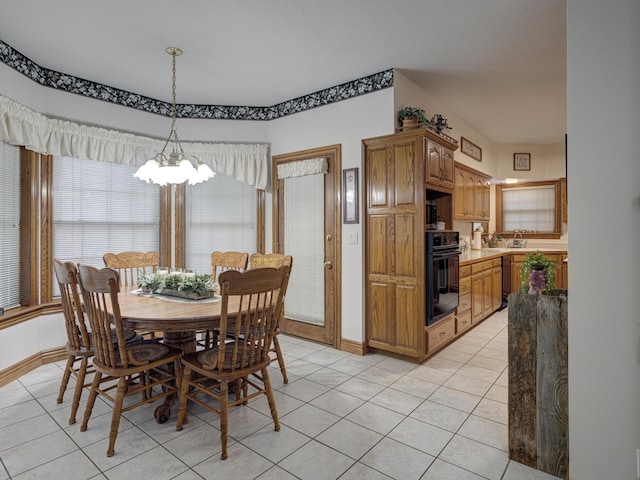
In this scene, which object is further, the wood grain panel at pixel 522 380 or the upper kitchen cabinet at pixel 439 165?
the upper kitchen cabinet at pixel 439 165

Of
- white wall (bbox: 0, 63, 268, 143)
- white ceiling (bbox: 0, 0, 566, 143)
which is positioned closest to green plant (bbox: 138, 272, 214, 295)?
white ceiling (bbox: 0, 0, 566, 143)

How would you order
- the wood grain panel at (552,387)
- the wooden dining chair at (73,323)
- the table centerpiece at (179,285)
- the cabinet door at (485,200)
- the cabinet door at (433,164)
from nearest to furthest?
the wood grain panel at (552,387)
the wooden dining chair at (73,323)
the table centerpiece at (179,285)
the cabinet door at (433,164)
the cabinet door at (485,200)

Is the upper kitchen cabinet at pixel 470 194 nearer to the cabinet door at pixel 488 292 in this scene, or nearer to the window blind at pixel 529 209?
the cabinet door at pixel 488 292

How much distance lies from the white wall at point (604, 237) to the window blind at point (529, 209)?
18.2ft

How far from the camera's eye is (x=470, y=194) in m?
5.09

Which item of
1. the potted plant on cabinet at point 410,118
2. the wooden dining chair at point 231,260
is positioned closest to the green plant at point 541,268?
the potted plant on cabinet at point 410,118

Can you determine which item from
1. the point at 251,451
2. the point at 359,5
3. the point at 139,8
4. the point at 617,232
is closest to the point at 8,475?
the point at 251,451

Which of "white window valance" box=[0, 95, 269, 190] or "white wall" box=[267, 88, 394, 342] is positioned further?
"white wall" box=[267, 88, 394, 342]

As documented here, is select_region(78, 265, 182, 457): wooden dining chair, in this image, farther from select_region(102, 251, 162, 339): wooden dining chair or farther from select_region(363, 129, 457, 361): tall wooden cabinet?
select_region(363, 129, 457, 361): tall wooden cabinet

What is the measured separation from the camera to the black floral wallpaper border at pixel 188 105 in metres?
3.27

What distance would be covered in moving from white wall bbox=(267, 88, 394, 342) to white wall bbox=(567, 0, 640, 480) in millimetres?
1916

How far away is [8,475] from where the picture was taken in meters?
1.88

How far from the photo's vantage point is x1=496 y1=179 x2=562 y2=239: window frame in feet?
20.9

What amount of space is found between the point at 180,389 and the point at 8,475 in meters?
0.89
